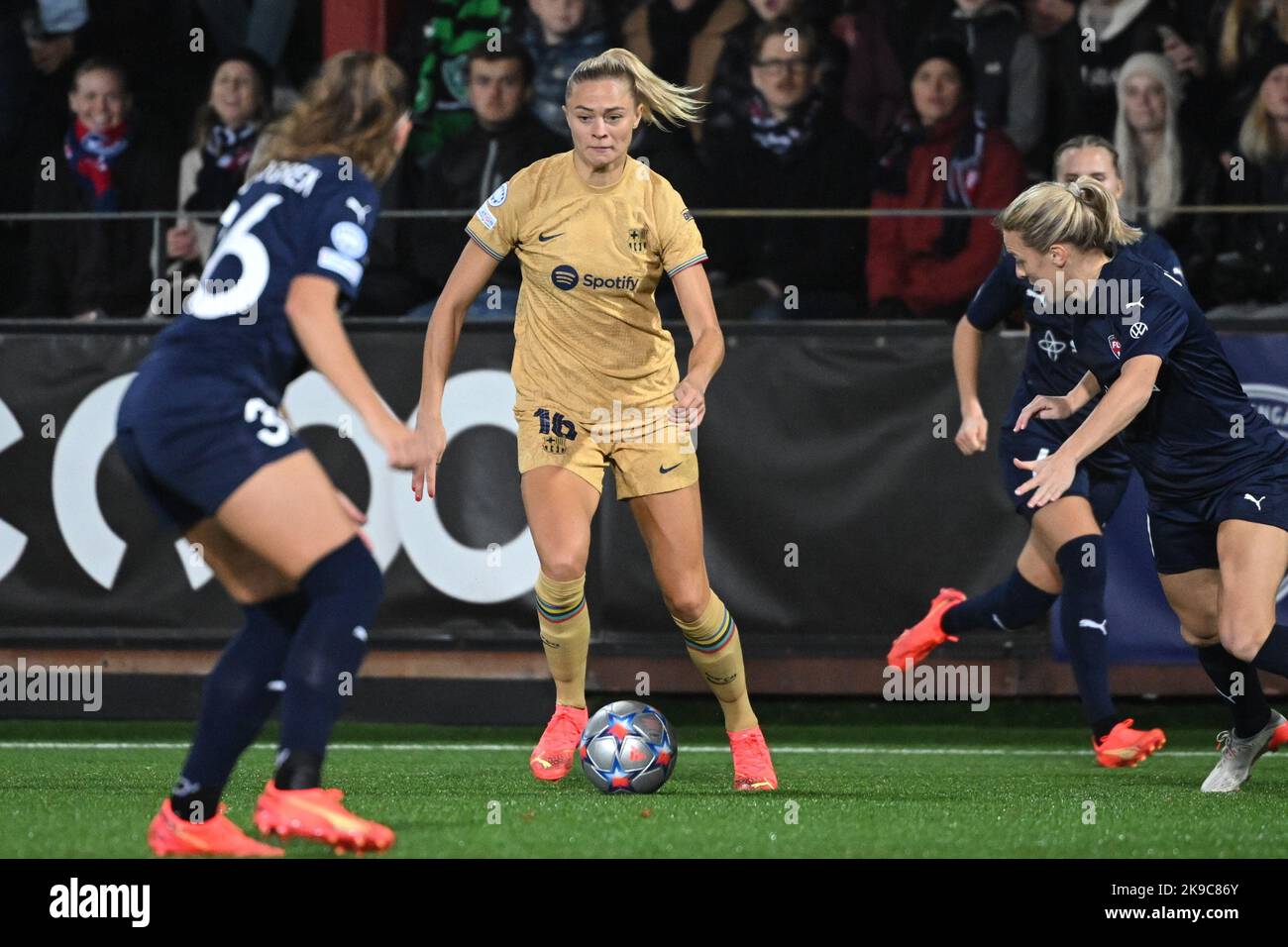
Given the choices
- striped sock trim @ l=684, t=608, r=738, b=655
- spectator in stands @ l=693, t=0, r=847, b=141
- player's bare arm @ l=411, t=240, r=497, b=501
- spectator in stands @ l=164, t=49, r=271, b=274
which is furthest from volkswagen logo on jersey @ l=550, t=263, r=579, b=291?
spectator in stands @ l=164, t=49, r=271, b=274

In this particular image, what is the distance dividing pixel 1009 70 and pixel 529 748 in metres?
4.69

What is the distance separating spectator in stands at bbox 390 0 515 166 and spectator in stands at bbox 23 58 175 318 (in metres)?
1.48

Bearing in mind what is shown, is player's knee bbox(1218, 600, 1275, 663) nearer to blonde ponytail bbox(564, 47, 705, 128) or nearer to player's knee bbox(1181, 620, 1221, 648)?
player's knee bbox(1181, 620, 1221, 648)

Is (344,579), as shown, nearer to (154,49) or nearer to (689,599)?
(689,599)

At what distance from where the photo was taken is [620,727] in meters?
5.61

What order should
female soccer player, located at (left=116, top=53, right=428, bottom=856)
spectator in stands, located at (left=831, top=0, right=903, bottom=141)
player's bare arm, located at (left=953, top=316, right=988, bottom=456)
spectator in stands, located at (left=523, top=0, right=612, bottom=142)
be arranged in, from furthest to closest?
spectator in stands, located at (left=523, top=0, right=612, bottom=142), spectator in stands, located at (left=831, top=0, right=903, bottom=141), player's bare arm, located at (left=953, top=316, right=988, bottom=456), female soccer player, located at (left=116, top=53, right=428, bottom=856)

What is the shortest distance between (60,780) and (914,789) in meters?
2.89

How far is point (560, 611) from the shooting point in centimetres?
613

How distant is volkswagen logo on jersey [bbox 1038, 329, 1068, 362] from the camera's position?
22.3 feet

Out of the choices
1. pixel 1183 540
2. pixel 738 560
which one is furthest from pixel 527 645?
pixel 1183 540

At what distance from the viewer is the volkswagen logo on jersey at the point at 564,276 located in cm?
590

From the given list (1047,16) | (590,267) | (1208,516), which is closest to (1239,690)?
(1208,516)

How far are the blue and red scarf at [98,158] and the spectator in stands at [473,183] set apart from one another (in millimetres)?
1782

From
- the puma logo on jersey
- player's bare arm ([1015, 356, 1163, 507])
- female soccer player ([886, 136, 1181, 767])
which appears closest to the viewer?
the puma logo on jersey
